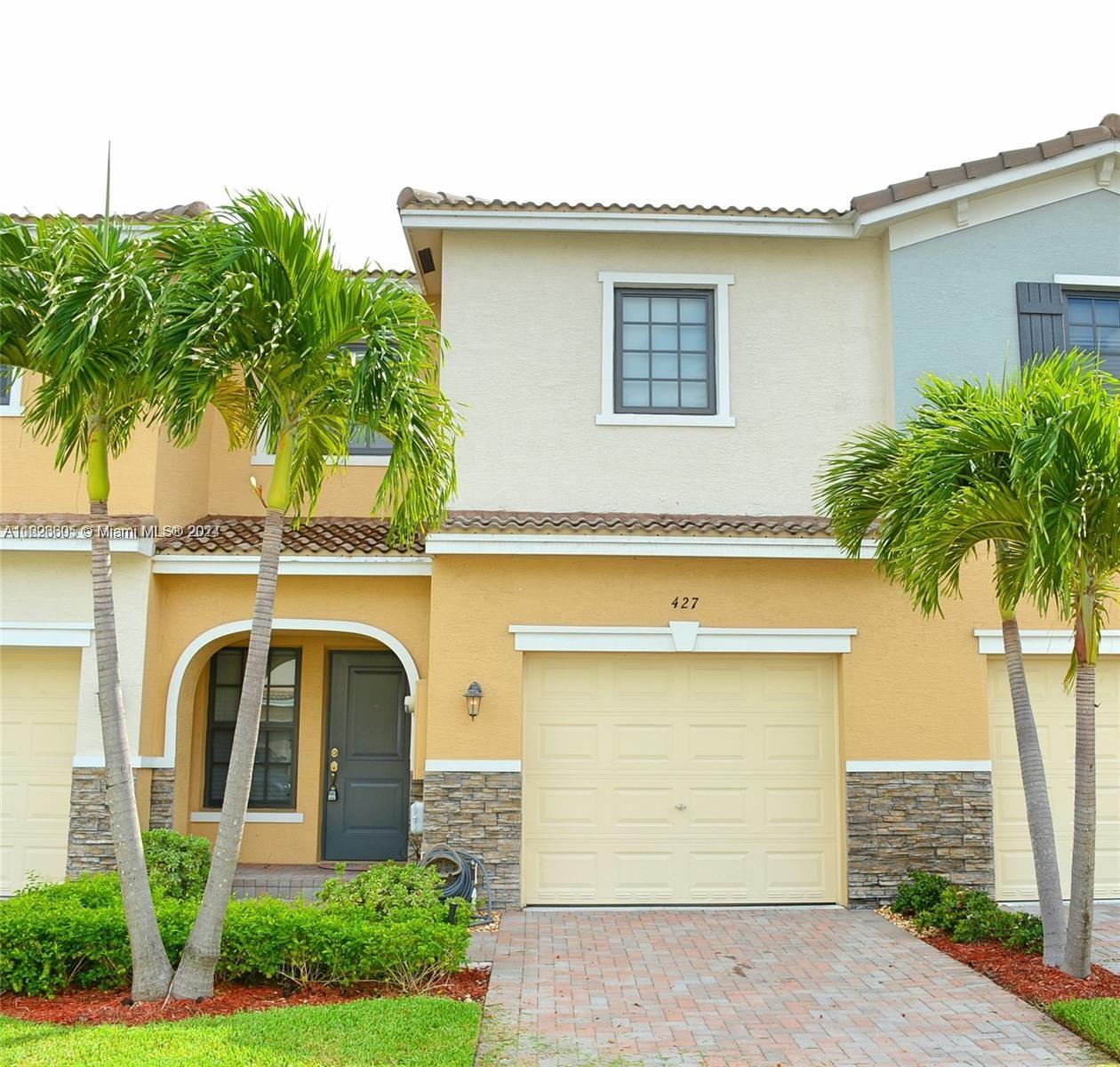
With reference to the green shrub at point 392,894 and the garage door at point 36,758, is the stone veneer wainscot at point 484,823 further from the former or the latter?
the garage door at point 36,758

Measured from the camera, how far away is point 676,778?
10.9 metres

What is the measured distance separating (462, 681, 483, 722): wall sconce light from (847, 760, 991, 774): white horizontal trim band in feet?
12.1

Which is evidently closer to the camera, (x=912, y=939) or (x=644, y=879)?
(x=912, y=939)

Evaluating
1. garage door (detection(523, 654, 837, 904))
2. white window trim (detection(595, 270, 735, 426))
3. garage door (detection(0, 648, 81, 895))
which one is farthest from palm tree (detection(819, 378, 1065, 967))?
garage door (detection(0, 648, 81, 895))

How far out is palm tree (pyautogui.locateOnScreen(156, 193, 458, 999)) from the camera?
702cm

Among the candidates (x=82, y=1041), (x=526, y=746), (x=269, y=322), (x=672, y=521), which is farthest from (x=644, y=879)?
(x=269, y=322)

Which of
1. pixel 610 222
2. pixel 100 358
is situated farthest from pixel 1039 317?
pixel 100 358

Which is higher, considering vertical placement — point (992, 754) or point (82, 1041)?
point (992, 754)

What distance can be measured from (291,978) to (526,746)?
3655mm

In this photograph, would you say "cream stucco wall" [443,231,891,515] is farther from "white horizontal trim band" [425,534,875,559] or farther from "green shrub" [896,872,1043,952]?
"green shrub" [896,872,1043,952]

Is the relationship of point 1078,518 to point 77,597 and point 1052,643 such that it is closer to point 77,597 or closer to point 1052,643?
point 1052,643

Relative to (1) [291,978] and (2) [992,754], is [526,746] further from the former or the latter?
(2) [992,754]

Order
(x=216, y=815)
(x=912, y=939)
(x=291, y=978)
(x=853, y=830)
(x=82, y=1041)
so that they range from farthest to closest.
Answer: (x=216, y=815) → (x=853, y=830) → (x=912, y=939) → (x=291, y=978) → (x=82, y=1041)

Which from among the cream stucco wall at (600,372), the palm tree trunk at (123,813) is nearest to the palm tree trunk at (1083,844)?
the cream stucco wall at (600,372)
